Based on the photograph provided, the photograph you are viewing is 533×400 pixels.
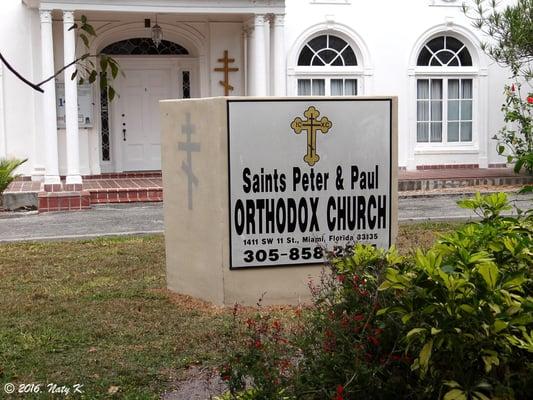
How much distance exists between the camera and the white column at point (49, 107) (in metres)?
14.3

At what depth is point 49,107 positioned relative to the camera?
47.2ft

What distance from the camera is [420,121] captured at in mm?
18125

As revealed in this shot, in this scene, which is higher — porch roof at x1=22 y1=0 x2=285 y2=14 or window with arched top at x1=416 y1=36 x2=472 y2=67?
porch roof at x1=22 y1=0 x2=285 y2=14

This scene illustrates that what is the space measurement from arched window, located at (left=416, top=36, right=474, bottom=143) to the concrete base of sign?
11.7m

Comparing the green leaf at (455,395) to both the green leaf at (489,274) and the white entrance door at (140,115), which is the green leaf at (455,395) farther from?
the white entrance door at (140,115)

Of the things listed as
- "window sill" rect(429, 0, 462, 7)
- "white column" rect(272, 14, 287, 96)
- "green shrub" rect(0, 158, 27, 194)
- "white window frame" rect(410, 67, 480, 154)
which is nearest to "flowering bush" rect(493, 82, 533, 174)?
"white window frame" rect(410, 67, 480, 154)

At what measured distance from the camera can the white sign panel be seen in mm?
6391

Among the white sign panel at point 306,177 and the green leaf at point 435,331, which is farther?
the white sign panel at point 306,177

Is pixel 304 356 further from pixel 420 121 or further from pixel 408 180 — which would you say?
pixel 420 121

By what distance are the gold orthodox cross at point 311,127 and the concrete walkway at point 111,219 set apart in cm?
493

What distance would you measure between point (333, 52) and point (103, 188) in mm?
5779

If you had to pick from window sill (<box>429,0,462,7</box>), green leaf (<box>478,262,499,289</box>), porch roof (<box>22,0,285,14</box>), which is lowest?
green leaf (<box>478,262,499,289</box>)

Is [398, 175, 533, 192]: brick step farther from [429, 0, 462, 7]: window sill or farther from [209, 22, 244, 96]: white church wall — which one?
[209, 22, 244, 96]: white church wall

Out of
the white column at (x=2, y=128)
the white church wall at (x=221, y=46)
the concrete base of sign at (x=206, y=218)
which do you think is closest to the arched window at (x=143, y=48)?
the white church wall at (x=221, y=46)
